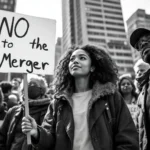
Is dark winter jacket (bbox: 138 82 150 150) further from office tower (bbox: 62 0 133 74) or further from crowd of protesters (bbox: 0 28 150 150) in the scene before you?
office tower (bbox: 62 0 133 74)

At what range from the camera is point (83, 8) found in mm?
74188

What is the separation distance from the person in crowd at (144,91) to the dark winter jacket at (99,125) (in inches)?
23.6

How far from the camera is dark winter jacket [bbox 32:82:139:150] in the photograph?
1.62 meters

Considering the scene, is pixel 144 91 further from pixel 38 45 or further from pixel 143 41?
pixel 38 45

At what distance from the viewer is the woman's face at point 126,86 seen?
12.3 ft

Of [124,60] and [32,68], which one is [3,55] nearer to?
[32,68]

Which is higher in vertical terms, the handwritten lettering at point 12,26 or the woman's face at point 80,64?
the handwritten lettering at point 12,26

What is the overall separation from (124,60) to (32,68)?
73.9 metres

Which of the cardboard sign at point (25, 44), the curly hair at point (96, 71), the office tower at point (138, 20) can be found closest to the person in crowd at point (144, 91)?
the curly hair at point (96, 71)

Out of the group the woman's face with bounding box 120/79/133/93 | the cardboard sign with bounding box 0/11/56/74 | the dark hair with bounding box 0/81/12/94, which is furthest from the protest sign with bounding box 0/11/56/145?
the dark hair with bounding box 0/81/12/94

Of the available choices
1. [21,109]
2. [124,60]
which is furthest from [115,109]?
[124,60]

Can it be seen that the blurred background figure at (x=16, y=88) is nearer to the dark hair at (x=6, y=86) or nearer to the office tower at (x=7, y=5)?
the dark hair at (x=6, y=86)

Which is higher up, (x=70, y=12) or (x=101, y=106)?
(x=70, y=12)

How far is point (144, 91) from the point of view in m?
2.41
